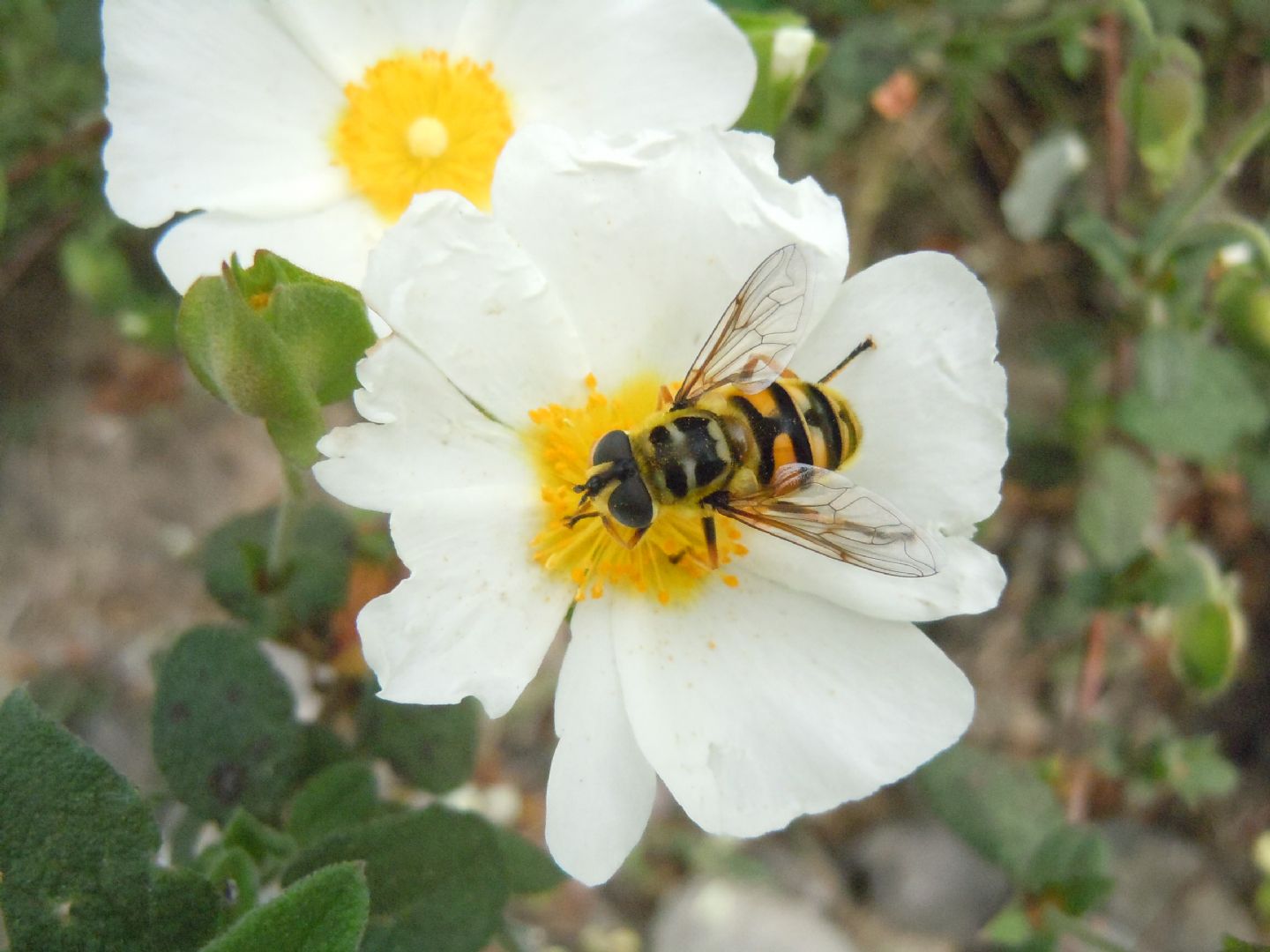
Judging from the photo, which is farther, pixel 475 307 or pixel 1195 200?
pixel 1195 200

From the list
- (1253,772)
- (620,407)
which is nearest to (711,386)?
(620,407)

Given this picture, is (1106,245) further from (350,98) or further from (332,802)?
(332,802)

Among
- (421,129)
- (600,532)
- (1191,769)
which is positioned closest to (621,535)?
(600,532)

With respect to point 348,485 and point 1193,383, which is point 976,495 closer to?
point 348,485

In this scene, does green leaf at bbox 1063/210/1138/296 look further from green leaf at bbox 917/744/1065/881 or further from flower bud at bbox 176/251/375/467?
flower bud at bbox 176/251/375/467

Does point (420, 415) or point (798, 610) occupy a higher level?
point (420, 415)

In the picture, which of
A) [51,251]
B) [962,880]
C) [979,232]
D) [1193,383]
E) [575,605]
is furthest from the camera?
[979,232]
